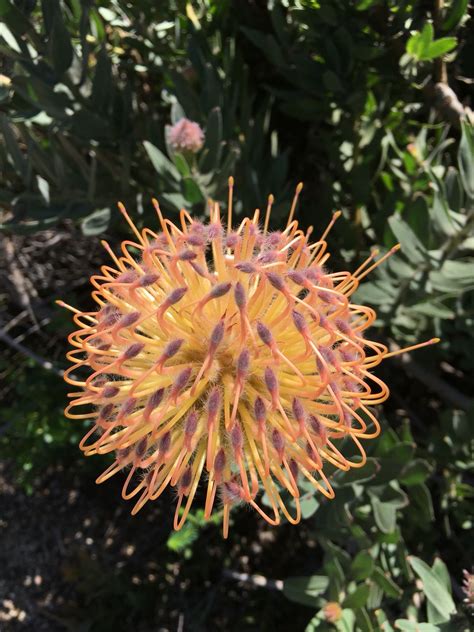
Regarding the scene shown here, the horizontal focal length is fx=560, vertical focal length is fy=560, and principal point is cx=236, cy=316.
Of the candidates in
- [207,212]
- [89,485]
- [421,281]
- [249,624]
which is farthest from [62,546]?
[421,281]

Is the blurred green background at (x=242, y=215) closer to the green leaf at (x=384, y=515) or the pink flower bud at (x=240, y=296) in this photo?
the green leaf at (x=384, y=515)

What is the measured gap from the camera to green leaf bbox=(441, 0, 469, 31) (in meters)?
1.52

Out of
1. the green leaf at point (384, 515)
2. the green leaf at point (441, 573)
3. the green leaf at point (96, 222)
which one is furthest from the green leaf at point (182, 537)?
the green leaf at point (96, 222)

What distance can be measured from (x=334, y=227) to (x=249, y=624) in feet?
5.34

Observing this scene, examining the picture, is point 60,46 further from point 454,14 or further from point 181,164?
point 454,14

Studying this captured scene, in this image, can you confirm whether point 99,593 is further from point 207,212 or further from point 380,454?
point 207,212

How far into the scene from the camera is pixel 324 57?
1.74 m

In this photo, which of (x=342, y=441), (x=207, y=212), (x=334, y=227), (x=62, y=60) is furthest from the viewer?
(x=334, y=227)

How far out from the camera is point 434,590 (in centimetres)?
145

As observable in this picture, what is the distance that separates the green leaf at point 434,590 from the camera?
1.43m

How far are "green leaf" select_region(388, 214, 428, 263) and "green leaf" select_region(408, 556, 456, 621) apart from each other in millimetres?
814

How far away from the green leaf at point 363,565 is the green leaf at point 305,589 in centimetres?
12

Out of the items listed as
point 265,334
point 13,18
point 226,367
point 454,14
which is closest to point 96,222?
point 13,18

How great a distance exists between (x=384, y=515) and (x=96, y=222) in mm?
1190
